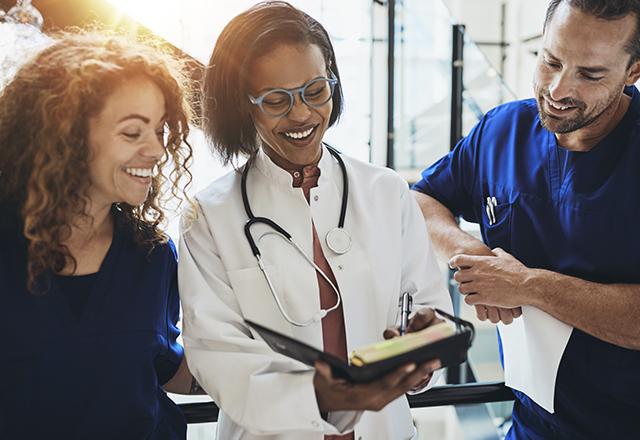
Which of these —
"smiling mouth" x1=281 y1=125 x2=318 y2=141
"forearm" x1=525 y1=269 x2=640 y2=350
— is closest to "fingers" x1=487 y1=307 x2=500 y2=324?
"forearm" x1=525 y1=269 x2=640 y2=350

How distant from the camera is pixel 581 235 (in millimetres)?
1490

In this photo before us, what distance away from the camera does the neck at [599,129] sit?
1.53m

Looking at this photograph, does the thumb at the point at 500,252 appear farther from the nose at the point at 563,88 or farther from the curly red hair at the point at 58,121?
the curly red hair at the point at 58,121

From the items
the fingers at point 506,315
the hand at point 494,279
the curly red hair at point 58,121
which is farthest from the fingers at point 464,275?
the curly red hair at point 58,121

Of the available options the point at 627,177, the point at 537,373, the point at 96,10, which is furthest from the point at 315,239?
the point at 96,10

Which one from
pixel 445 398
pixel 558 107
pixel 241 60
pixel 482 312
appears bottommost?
pixel 445 398

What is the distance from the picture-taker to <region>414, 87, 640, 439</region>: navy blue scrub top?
1.47 meters

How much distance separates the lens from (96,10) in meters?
1.81

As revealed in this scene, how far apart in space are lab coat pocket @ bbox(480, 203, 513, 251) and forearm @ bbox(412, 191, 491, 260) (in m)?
0.05

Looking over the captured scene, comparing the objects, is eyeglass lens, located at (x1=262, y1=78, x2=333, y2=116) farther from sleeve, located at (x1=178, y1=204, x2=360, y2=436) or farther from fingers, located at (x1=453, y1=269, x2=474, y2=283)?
fingers, located at (x1=453, y1=269, x2=474, y2=283)

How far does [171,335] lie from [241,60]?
0.58 meters

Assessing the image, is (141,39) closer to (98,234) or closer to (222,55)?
(222,55)

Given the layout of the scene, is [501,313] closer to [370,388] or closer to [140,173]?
[370,388]

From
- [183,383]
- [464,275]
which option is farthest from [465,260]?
[183,383]
